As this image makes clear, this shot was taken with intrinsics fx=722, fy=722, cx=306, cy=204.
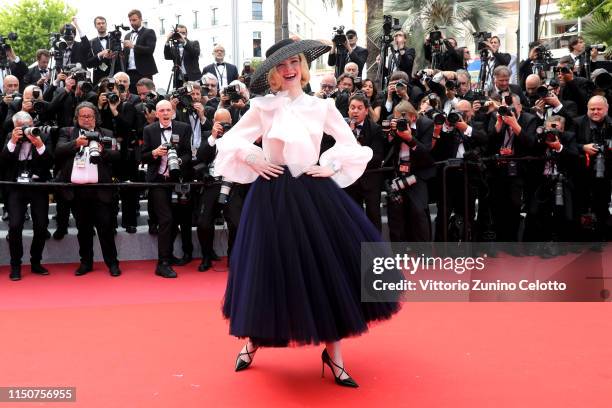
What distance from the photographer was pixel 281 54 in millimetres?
3875

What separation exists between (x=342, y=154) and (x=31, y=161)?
4419 millimetres

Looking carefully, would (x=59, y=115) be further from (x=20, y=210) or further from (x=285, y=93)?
(x=285, y=93)

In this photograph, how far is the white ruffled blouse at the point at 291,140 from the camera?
12.7ft

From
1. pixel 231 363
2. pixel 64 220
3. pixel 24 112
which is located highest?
pixel 24 112

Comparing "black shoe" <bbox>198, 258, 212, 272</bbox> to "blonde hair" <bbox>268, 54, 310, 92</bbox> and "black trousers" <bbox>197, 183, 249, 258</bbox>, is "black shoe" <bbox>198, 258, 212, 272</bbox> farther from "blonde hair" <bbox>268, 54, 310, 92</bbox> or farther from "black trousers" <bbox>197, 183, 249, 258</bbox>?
"blonde hair" <bbox>268, 54, 310, 92</bbox>

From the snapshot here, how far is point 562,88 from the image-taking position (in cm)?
805

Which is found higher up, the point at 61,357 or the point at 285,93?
the point at 285,93

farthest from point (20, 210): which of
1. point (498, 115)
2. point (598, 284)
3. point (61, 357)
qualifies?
point (598, 284)

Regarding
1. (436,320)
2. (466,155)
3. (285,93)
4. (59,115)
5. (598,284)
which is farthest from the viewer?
(59,115)

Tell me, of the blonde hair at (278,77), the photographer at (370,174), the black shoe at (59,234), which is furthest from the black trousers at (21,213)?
the blonde hair at (278,77)

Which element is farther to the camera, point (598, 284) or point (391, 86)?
point (391, 86)

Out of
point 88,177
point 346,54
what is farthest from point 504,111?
point 88,177

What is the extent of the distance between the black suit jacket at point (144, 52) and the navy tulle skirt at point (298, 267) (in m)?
6.71

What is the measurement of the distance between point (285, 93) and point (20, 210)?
417 cm
